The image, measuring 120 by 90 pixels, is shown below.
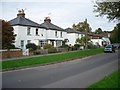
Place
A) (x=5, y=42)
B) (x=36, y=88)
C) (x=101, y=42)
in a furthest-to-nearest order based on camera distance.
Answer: (x=101, y=42)
(x=5, y=42)
(x=36, y=88)

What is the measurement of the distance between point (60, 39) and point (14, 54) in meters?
27.3

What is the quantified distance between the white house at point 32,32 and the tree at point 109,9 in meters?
19.1

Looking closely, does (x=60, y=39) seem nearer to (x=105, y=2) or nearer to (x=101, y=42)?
(x=105, y=2)

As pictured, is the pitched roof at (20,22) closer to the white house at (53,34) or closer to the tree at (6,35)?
the white house at (53,34)

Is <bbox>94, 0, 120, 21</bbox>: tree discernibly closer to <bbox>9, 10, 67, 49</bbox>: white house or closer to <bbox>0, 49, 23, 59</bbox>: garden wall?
<bbox>0, 49, 23, 59</bbox>: garden wall

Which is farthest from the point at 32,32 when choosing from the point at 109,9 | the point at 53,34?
the point at 109,9

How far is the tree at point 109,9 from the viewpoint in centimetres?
2497

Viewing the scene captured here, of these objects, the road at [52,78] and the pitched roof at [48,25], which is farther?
the pitched roof at [48,25]

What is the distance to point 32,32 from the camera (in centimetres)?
4644

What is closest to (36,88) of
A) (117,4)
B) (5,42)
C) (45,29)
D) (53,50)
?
(117,4)

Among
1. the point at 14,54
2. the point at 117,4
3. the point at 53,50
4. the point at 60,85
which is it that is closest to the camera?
the point at 60,85

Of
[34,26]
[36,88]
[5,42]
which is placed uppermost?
[34,26]

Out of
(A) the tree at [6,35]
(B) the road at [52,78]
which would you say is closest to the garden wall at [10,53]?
(A) the tree at [6,35]

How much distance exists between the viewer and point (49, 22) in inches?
2251
